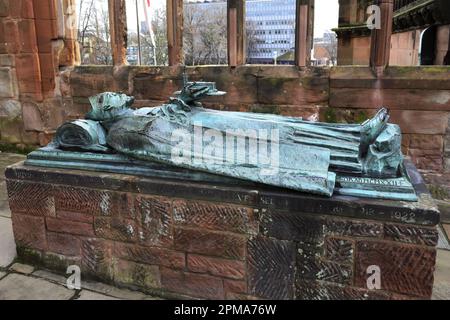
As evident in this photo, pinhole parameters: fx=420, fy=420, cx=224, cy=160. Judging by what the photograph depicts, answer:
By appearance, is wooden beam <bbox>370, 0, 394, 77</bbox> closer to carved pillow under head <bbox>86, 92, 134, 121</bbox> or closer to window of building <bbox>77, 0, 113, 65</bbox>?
carved pillow under head <bbox>86, 92, 134, 121</bbox>

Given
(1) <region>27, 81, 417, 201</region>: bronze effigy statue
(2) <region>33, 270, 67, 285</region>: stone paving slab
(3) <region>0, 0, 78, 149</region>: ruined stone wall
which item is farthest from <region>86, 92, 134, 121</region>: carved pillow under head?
(3) <region>0, 0, 78, 149</region>: ruined stone wall

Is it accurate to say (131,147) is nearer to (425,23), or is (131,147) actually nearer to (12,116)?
(12,116)

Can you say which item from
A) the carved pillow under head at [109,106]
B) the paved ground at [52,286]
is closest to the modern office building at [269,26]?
the carved pillow under head at [109,106]

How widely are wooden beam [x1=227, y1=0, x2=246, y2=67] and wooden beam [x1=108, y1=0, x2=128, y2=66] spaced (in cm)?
151

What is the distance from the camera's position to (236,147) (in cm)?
244

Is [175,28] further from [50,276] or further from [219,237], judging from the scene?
[219,237]

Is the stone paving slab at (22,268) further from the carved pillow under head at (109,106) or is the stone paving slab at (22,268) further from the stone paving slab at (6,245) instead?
the carved pillow under head at (109,106)

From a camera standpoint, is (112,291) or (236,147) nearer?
(236,147)

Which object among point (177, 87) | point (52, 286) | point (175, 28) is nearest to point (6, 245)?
point (52, 286)

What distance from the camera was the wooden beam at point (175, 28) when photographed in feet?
16.8

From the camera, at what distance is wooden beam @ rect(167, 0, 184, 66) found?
5.12 metres

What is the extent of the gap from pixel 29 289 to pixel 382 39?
3.91 meters

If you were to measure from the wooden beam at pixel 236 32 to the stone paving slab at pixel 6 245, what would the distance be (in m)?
2.92

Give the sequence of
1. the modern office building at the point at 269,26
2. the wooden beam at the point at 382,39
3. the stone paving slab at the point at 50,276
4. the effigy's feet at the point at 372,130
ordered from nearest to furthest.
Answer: the effigy's feet at the point at 372,130 < the stone paving slab at the point at 50,276 < the wooden beam at the point at 382,39 < the modern office building at the point at 269,26
